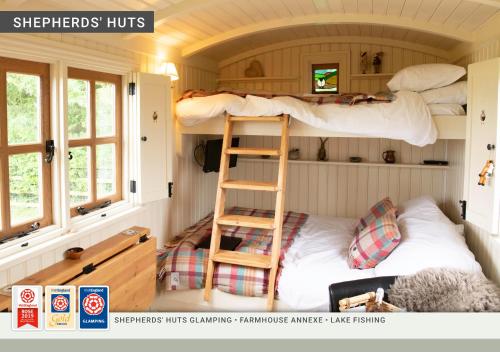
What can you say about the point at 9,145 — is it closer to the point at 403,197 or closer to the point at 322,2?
the point at 322,2

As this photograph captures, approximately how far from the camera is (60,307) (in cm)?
170

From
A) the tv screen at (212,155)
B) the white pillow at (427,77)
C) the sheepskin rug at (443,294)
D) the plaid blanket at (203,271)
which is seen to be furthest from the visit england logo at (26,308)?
the white pillow at (427,77)

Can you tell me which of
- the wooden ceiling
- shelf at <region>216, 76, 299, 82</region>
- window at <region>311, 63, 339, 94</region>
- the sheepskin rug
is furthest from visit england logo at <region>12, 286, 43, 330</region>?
window at <region>311, 63, 339, 94</region>

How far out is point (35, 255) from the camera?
75.7 inches

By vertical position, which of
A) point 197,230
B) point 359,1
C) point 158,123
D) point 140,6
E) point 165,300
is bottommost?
point 165,300

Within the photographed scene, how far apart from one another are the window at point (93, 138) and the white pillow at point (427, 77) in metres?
1.86

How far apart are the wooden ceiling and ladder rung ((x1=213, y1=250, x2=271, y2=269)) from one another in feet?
4.76

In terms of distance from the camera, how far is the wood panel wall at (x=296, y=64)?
394cm

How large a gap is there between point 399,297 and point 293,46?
3039 millimetres

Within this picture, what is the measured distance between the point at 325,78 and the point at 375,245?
2.16 metres

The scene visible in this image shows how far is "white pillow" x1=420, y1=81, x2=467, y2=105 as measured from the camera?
2646 mm

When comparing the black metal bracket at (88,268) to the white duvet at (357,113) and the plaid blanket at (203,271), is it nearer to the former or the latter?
the plaid blanket at (203,271)

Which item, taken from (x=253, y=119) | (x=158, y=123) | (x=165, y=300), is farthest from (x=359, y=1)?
(x=165, y=300)

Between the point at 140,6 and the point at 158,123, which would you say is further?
the point at 158,123
